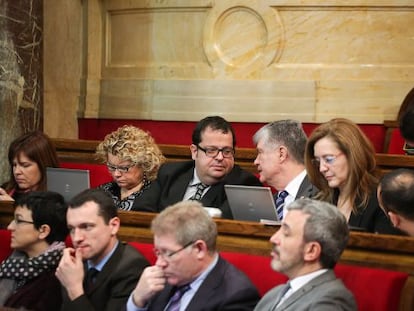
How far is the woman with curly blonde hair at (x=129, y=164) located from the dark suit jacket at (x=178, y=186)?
14cm

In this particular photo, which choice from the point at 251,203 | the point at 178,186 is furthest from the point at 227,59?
the point at 251,203

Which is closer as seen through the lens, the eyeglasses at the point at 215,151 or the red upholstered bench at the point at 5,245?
the red upholstered bench at the point at 5,245

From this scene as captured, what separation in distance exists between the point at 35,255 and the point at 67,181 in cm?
76

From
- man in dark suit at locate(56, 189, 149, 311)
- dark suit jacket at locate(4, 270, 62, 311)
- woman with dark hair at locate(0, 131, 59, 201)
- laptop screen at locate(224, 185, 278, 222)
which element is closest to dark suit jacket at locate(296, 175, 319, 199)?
laptop screen at locate(224, 185, 278, 222)

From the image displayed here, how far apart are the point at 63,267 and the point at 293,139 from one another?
4.27 feet

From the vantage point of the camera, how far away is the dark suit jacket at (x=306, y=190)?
4022 millimetres

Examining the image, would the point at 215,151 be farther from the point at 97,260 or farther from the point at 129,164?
the point at 97,260

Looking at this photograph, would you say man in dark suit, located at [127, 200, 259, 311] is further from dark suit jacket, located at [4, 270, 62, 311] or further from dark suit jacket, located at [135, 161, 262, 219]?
dark suit jacket, located at [135, 161, 262, 219]

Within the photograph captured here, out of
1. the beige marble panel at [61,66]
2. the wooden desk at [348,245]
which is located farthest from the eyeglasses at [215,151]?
the beige marble panel at [61,66]

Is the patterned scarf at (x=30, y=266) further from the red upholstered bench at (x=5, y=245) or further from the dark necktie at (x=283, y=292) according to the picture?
the dark necktie at (x=283, y=292)

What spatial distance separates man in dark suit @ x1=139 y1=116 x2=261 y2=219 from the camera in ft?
14.7

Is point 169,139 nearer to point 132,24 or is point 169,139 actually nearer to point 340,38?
point 132,24

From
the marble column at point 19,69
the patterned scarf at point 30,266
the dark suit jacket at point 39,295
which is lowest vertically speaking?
the dark suit jacket at point 39,295

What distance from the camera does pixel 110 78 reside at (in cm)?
699
